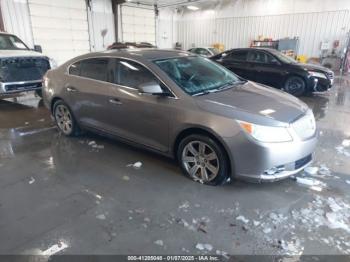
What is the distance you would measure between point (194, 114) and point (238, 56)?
670 cm

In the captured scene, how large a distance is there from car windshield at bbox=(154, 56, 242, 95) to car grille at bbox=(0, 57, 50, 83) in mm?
4784

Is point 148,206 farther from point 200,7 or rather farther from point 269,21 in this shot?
point 200,7

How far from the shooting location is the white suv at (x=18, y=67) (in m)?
6.40

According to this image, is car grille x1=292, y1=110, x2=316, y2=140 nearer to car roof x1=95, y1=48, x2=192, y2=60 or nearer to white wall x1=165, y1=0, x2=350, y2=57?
Result: car roof x1=95, y1=48, x2=192, y2=60

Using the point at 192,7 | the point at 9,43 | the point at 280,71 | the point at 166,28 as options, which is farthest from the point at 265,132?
the point at 192,7

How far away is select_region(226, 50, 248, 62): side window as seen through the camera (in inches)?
347

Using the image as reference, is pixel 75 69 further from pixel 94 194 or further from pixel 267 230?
pixel 267 230

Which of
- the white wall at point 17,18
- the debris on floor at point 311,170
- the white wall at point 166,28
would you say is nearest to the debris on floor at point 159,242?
the debris on floor at point 311,170

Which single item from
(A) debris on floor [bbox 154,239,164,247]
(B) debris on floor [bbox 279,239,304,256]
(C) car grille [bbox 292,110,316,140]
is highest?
(C) car grille [bbox 292,110,316,140]

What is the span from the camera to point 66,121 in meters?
4.61

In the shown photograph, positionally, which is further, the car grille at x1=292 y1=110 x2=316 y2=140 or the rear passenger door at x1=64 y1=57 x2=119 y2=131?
the rear passenger door at x1=64 y1=57 x2=119 y2=131

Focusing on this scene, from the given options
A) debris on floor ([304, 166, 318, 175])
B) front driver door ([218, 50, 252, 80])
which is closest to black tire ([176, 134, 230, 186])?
debris on floor ([304, 166, 318, 175])

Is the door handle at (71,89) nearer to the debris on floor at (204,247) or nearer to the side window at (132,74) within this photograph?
the side window at (132,74)

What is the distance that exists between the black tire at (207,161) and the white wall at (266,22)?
1538 centimetres
